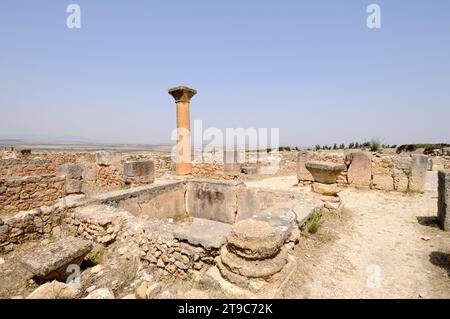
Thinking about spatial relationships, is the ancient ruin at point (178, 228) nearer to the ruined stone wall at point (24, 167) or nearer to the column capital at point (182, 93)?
the column capital at point (182, 93)

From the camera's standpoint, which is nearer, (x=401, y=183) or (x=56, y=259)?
(x=56, y=259)

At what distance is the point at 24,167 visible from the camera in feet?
34.5

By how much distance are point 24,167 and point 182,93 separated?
7902mm

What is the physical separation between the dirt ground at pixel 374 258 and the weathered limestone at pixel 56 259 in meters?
3.03

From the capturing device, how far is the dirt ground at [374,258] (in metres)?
2.86

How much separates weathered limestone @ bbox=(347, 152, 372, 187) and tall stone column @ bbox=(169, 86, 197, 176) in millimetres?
6680

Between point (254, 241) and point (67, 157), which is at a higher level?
point (67, 157)

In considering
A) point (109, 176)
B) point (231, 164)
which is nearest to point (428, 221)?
point (231, 164)

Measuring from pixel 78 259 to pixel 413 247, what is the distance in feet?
18.4

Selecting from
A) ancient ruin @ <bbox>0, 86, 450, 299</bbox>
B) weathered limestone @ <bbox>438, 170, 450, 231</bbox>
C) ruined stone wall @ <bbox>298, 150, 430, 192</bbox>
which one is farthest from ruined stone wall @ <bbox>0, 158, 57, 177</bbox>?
weathered limestone @ <bbox>438, 170, 450, 231</bbox>

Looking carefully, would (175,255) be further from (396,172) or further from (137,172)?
(396,172)

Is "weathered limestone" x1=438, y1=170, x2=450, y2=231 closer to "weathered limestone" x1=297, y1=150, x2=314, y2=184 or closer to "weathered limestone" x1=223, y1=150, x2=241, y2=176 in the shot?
"weathered limestone" x1=297, y1=150, x2=314, y2=184

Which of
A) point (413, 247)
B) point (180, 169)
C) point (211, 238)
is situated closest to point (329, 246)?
point (413, 247)

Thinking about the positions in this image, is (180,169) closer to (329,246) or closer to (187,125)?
(187,125)
